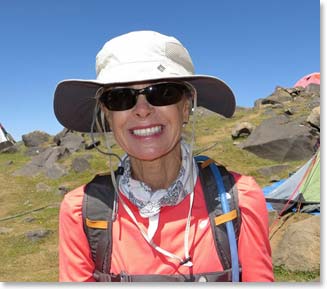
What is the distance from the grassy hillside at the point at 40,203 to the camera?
36.6ft

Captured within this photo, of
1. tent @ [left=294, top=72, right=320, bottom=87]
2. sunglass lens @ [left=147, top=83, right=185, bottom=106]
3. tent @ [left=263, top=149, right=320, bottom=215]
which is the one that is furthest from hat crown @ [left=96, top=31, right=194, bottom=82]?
tent @ [left=294, top=72, right=320, bottom=87]

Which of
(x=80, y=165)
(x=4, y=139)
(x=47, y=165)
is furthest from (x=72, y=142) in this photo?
(x=4, y=139)

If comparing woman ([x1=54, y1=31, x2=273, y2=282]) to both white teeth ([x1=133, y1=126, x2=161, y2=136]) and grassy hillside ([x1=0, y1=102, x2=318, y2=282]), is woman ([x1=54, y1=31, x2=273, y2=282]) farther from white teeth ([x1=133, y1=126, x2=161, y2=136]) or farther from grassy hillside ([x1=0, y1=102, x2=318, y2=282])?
grassy hillside ([x1=0, y1=102, x2=318, y2=282])

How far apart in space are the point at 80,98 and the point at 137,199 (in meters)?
0.81

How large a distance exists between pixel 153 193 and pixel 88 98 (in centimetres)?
79

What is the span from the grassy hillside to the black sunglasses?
13.8 ft

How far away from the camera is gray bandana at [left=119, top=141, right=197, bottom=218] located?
102 inches

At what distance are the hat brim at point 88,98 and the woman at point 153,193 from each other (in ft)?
0.04

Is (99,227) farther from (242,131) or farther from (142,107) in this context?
(242,131)

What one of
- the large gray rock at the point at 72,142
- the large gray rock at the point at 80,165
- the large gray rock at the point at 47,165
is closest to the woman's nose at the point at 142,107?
the large gray rock at the point at 80,165

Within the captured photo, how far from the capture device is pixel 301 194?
455 inches

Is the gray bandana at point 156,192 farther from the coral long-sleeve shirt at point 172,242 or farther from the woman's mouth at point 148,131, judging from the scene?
the woman's mouth at point 148,131

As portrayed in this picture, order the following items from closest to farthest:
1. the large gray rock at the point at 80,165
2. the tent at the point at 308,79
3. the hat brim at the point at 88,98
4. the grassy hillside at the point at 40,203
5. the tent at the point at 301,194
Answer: the hat brim at the point at 88,98 < the grassy hillside at the point at 40,203 < the tent at the point at 301,194 < the large gray rock at the point at 80,165 < the tent at the point at 308,79

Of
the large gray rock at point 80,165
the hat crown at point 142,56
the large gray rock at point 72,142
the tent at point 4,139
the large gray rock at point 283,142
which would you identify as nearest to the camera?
the hat crown at point 142,56
